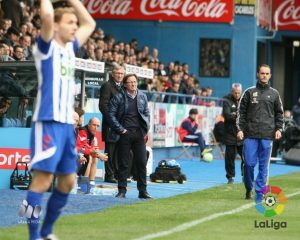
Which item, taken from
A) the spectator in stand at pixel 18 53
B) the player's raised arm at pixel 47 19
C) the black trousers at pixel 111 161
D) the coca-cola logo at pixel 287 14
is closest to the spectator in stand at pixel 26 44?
the spectator in stand at pixel 18 53

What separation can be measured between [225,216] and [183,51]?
2821cm

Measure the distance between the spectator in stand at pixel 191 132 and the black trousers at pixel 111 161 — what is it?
10.9m

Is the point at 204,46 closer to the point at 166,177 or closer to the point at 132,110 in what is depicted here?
the point at 166,177

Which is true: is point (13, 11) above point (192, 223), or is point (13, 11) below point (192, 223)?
above

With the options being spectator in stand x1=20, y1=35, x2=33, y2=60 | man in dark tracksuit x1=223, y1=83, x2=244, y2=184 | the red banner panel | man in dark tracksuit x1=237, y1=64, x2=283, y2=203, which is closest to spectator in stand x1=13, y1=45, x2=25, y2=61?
spectator in stand x1=20, y1=35, x2=33, y2=60

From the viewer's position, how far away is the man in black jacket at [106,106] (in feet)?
64.7

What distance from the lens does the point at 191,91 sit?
35250mm

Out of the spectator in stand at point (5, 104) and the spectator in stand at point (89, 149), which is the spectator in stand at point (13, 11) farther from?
the spectator in stand at point (89, 149)

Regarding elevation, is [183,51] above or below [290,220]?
above

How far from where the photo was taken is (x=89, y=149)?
1900 centimetres

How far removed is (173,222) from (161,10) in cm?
2699

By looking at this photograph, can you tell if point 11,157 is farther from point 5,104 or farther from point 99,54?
point 99,54

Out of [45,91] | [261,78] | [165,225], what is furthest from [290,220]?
[45,91]

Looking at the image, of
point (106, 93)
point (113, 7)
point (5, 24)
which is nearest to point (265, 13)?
point (113, 7)
